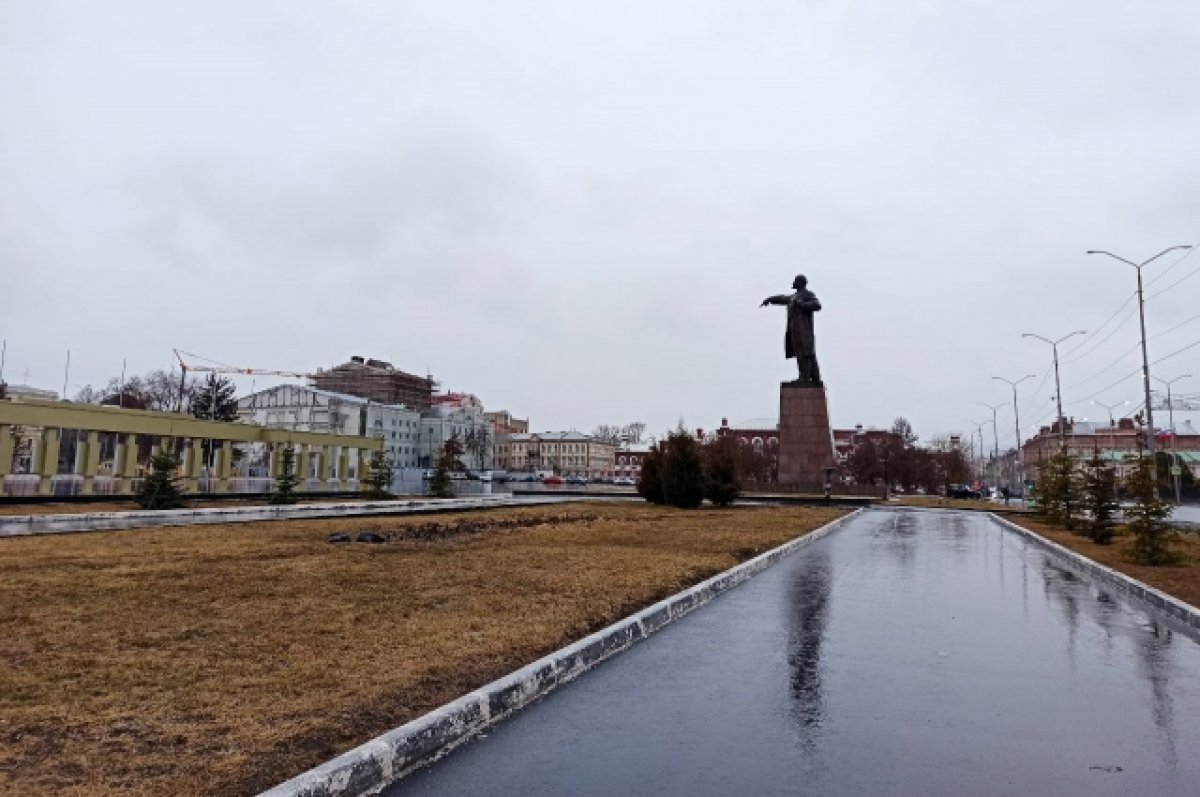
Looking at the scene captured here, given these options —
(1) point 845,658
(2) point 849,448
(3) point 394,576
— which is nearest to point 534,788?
(1) point 845,658

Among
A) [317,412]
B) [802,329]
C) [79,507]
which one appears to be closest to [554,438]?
[317,412]

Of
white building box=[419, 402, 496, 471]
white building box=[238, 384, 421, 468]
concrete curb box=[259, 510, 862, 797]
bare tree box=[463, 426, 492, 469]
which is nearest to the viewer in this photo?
concrete curb box=[259, 510, 862, 797]

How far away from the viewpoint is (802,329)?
4569 cm

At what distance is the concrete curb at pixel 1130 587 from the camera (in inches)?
378

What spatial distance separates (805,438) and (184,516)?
31503 mm

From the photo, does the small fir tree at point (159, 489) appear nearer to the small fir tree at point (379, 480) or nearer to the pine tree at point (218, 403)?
the small fir tree at point (379, 480)

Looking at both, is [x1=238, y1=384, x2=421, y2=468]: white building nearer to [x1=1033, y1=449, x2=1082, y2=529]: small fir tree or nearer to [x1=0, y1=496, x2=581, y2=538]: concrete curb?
[x1=0, y1=496, x2=581, y2=538]: concrete curb

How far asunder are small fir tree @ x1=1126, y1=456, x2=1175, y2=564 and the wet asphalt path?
20.6 ft

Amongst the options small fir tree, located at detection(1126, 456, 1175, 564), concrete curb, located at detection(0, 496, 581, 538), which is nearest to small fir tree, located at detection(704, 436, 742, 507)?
concrete curb, located at detection(0, 496, 581, 538)

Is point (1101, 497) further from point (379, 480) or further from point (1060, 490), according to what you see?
point (379, 480)

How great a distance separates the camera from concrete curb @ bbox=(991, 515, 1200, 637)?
9.61 meters

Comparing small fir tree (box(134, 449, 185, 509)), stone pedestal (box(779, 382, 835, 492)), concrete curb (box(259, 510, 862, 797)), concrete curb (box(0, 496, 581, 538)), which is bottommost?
concrete curb (box(259, 510, 862, 797))

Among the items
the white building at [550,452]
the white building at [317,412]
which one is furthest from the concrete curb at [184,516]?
the white building at [550,452]

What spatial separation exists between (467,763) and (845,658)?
14.1 feet
